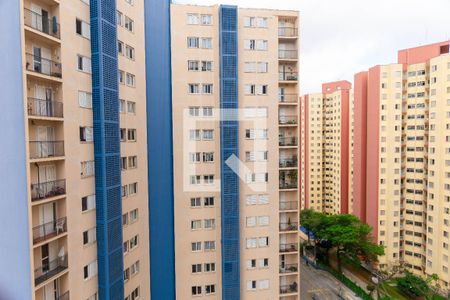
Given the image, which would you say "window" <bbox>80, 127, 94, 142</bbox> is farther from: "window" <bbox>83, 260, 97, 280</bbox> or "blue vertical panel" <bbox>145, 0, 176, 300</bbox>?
"window" <bbox>83, 260, 97, 280</bbox>

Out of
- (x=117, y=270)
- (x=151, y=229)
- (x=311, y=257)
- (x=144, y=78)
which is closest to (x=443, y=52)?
(x=311, y=257)

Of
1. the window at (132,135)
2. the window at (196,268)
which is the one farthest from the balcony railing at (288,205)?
the window at (132,135)

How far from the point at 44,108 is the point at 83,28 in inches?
160

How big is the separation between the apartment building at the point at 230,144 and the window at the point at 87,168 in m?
4.97

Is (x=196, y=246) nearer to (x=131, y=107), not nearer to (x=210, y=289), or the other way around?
(x=210, y=289)

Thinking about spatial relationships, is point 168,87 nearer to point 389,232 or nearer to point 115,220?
point 115,220

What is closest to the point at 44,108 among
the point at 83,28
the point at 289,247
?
the point at 83,28

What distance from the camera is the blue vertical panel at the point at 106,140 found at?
39.1 ft

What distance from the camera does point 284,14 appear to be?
16.8 meters

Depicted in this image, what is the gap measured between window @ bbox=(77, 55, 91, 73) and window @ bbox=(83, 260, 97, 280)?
28.4 ft

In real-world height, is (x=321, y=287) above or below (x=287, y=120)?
below

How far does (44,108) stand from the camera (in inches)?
402

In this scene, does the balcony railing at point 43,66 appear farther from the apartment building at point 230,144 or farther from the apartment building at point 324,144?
the apartment building at point 324,144

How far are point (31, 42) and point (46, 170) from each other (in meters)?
4.82
